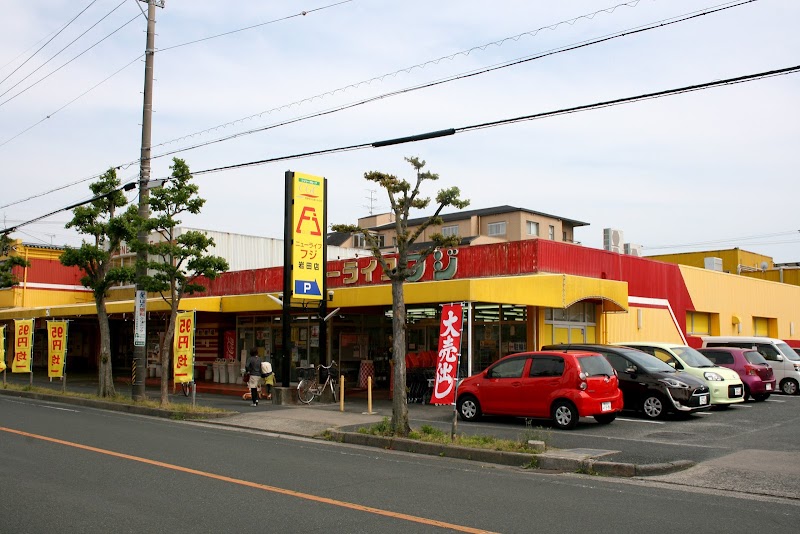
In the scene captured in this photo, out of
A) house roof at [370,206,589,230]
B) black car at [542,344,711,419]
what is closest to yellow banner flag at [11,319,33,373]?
black car at [542,344,711,419]

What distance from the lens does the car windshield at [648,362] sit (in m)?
17.0

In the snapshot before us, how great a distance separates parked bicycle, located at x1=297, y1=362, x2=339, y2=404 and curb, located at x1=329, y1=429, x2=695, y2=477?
22.0ft

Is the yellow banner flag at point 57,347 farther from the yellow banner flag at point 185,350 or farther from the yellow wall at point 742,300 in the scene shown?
the yellow wall at point 742,300

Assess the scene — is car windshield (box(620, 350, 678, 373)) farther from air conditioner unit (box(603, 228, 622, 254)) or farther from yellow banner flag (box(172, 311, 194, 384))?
yellow banner flag (box(172, 311, 194, 384))

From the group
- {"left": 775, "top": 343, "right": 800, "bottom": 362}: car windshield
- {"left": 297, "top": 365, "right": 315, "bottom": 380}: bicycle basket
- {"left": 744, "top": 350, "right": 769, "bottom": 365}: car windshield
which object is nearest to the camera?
{"left": 297, "top": 365, "right": 315, "bottom": 380}: bicycle basket

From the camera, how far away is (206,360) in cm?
3219

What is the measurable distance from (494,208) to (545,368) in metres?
51.8

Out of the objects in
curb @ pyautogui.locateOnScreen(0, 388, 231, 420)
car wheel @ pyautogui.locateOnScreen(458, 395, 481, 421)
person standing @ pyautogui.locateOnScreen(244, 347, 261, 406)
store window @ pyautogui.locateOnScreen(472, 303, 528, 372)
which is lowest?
curb @ pyautogui.locateOnScreen(0, 388, 231, 420)

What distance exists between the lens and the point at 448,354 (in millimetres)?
13969

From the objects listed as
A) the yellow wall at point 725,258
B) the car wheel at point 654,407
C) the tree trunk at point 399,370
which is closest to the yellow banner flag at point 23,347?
the tree trunk at point 399,370

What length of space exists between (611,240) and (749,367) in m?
6.85

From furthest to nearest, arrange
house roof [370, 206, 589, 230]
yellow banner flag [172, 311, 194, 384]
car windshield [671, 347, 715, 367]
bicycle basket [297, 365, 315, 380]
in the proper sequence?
house roof [370, 206, 589, 230] → bicycle basket [297, 365, 315, 380] → yellow banner flag [172, 311, 194, 384] → car windshield [671, 347, 715, 367]

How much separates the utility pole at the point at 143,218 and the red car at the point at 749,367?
1552cm

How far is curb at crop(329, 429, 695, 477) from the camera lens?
10867mm
